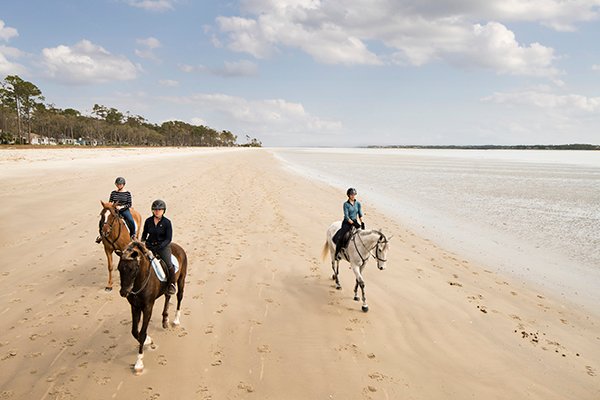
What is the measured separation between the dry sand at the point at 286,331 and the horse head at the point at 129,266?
5.44 ft

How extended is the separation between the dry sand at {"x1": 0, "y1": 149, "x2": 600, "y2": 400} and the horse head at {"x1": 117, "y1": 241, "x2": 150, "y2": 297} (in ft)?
5.44

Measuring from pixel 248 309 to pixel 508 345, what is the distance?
18.3 ft

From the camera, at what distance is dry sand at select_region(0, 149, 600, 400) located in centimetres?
554

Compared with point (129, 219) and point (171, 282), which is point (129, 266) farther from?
point (129, 219)

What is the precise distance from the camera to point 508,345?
22.7 feet

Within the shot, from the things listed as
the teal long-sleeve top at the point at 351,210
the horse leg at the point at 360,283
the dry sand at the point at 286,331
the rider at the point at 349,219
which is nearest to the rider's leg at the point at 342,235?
the rider at the point at 349,219

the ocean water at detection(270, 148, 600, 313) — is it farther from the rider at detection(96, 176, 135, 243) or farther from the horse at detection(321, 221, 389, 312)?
the rider at detection(96, 176, 135, 243)

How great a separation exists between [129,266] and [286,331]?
→ 11.6 ft

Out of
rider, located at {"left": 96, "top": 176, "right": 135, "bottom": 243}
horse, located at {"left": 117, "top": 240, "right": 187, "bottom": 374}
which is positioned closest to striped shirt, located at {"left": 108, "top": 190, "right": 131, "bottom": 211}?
rider, located at {"left": 96, "top": 176, "right": 135, "bottom": 243}

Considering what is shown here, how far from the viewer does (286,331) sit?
714 centimetres

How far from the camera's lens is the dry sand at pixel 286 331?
18.2 feet

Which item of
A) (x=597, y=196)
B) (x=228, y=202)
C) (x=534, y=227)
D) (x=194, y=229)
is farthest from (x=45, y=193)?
(x=597, y=196)

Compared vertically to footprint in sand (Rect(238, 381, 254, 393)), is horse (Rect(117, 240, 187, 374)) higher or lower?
higher

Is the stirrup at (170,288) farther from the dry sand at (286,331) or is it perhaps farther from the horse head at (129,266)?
the horse head at (129,266)
